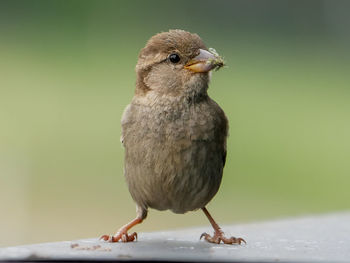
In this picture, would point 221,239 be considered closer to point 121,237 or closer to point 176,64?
point 121,237

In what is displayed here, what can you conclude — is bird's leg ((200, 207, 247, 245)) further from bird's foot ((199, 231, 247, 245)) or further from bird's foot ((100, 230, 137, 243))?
bird's foot ((100, 230, 137, 243))

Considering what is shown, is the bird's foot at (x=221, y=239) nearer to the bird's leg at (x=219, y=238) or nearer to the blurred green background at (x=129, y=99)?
the bird's leg at (x=219, y=238)

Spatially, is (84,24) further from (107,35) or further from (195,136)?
(195,136)

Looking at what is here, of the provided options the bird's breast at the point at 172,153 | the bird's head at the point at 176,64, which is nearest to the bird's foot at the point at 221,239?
the bird's breast at the point at 172,153

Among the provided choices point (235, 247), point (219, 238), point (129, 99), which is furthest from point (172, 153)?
point (129, 99)

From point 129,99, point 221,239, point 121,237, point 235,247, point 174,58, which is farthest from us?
point 129,99

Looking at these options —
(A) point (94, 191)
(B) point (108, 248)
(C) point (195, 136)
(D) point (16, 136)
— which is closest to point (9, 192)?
(A) point (94, 191)
